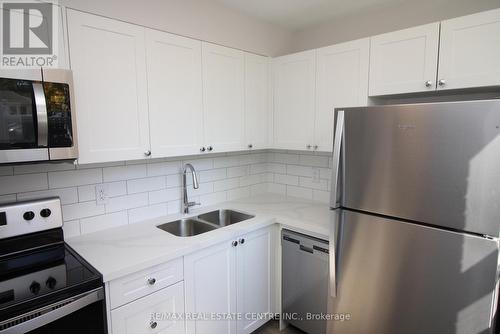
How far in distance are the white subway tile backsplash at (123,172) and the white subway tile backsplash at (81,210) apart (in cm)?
18

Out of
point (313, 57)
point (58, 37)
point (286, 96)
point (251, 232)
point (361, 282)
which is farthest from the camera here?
point (286, 96)

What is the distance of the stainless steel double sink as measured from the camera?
6.92ft

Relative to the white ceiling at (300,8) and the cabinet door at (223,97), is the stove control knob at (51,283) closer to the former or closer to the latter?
the cabinet door at (223,97)

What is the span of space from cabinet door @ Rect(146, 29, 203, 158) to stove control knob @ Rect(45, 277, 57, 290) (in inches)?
32.8

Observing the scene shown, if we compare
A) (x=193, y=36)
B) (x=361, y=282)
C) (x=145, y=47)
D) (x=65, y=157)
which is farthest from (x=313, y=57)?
(x=65, y=157)

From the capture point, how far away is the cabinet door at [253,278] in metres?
2.00

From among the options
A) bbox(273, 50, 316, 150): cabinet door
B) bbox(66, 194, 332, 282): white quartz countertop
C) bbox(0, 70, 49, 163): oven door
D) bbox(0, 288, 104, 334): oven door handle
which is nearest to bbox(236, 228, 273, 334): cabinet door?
bbox(66, 194, 332, 282): white quartz countertop

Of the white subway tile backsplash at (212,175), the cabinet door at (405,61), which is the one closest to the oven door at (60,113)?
the white subway tile backsplash at (212,175)

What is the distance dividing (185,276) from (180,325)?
0.28 meters

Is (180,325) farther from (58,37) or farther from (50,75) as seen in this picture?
(58,37)

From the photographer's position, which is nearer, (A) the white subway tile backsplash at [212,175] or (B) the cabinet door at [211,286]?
(B) the cabinet door at [211,286]

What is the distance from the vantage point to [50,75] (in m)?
1.27

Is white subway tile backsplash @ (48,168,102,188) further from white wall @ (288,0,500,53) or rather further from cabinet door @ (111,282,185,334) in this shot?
white wall @ (288,0,500,53)

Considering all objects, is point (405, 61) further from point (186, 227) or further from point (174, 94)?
point (186, 227)
